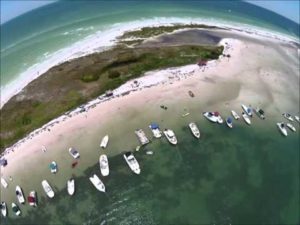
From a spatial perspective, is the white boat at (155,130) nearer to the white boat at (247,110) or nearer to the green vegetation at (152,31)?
the white boat at (247,110)

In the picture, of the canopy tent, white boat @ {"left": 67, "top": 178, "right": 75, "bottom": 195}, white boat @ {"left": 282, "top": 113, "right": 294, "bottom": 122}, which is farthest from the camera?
white boat @ {"left": 282, "top": 113, "right": 294, "bottom": 122}

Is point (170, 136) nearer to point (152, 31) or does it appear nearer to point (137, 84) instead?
point (137, 84)

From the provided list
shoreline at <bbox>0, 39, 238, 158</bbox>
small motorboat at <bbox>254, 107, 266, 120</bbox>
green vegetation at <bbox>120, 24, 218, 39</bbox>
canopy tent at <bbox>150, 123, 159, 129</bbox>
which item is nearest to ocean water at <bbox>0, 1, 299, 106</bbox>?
green vegetation at <bbox>120, 24, 218, 39</bbox>

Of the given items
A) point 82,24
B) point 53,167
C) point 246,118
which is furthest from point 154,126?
point 82,24

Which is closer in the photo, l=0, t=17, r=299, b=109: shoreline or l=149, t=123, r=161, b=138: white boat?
l=149, t=123, r=161, b=138: white boat

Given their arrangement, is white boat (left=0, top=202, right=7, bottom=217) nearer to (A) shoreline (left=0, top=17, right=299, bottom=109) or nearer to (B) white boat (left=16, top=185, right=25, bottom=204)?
(B) white boat (left=16, top=185, right=25, bottom=204)

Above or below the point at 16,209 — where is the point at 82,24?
above
